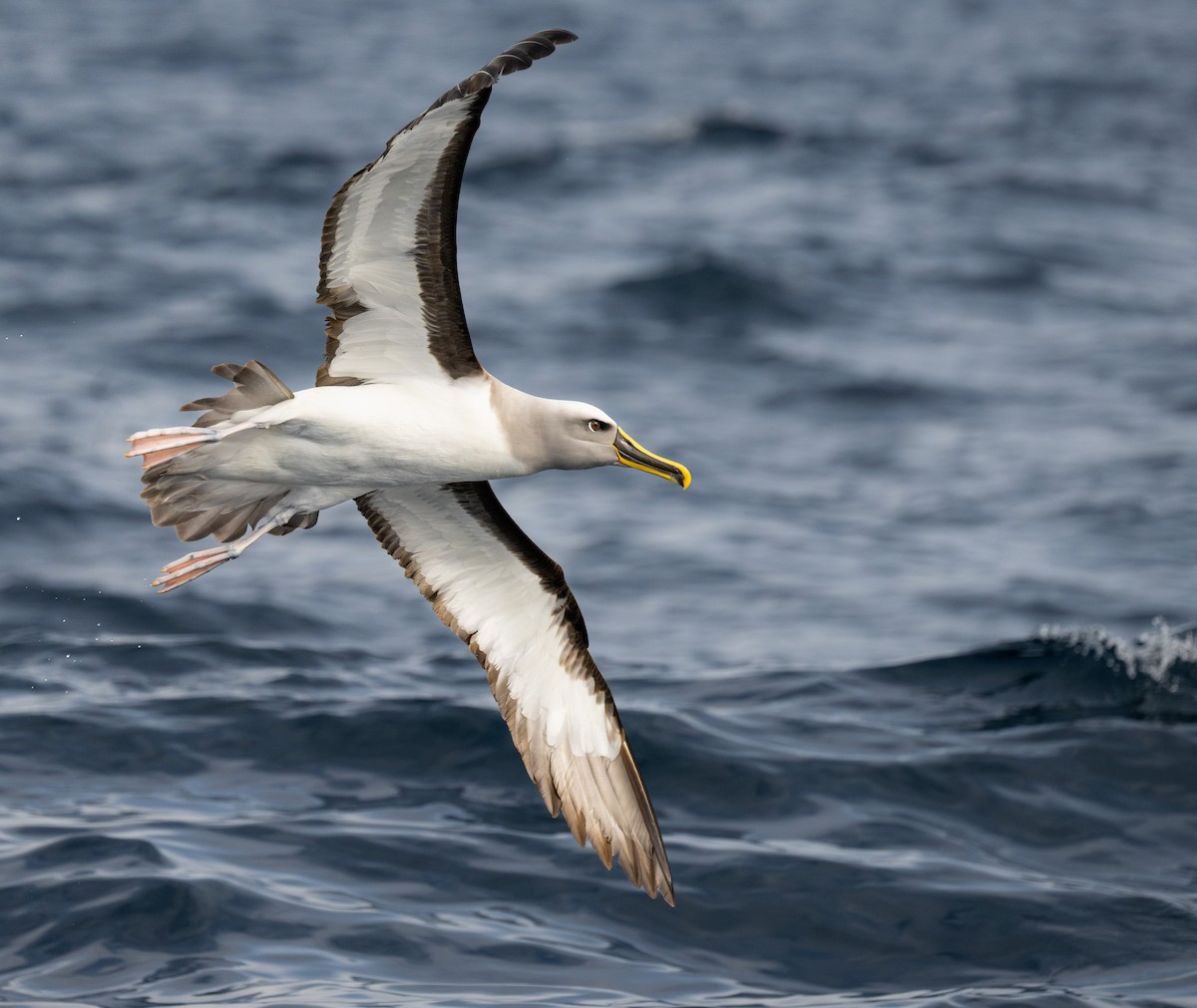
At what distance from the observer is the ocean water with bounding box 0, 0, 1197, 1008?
36.1ft

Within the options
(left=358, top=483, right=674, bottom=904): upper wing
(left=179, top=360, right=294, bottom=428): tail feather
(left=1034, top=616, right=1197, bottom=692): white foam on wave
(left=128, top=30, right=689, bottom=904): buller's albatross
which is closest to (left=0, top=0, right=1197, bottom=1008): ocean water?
(left=1034, top=616, right=1197, bottom=692): white foam on wave

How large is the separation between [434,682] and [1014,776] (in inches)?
168

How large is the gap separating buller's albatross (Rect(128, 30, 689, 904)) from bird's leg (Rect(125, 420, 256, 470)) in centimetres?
1

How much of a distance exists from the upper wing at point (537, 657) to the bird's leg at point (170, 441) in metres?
1.30

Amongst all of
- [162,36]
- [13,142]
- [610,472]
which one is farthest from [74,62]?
[610,472]

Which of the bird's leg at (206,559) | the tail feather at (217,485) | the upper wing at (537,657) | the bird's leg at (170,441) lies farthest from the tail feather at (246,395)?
the upper wing at (537,657)

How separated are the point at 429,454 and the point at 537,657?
1.88m

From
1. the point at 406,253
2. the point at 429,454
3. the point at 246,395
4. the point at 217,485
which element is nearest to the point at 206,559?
the point at 217,485

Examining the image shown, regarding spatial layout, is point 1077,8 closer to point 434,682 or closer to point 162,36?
point 162,36

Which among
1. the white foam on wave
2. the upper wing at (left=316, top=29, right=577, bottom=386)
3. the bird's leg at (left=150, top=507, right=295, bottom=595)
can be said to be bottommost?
the white foam on wave

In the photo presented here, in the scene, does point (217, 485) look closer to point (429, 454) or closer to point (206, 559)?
point (206, 559)

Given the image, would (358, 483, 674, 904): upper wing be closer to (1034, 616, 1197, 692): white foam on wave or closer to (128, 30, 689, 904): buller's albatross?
(128, 30, 689, 904): buller's albatross

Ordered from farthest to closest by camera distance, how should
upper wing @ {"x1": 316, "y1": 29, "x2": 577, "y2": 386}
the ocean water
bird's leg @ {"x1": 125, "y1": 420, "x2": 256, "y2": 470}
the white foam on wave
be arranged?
the white foam on wave
the ocean water
bird's leg @ {"x1": 125, "y1": 420, "x2": 256, "y2": 470}
upper wing @ {"x1": 316, "y1": 29, "x2": 577, "y2": 386}

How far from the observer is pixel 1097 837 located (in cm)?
1247
